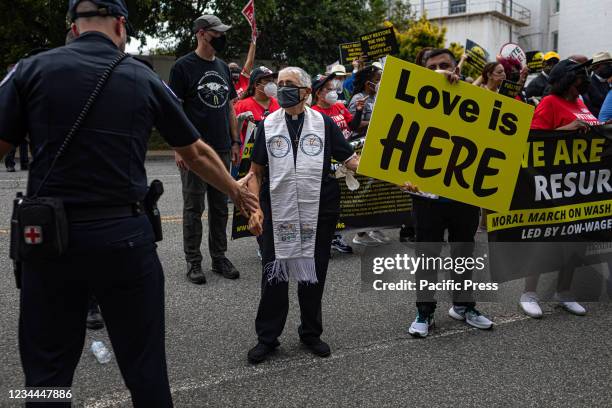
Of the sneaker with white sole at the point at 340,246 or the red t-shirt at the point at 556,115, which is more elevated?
the red t-shirt at the point at 556,115

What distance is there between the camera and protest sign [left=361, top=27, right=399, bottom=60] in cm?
948

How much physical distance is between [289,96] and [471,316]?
2089mm

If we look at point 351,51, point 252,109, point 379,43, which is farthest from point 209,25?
point 351,51

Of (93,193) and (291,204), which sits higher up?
(93,193)

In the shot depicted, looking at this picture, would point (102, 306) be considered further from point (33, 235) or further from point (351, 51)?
point (351, 51)

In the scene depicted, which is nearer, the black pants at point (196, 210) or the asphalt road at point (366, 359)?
the asphalt road at point (366, 359)

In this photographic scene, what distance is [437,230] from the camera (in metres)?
4.23

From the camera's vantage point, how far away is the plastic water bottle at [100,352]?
3.70 m

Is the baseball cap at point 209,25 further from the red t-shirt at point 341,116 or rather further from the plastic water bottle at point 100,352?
the plastic water bottle at point 100,352

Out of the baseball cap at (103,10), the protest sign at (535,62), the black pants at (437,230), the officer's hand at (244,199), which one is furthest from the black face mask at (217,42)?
the protest sign at (535,62)

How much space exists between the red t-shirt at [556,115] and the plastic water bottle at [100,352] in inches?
141

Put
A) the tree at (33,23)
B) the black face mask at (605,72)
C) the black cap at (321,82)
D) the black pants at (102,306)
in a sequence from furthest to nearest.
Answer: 1. the tree at (33,23)
2. the black face mask at (605,72)
3. the black cap at (321,82)
4. the black pants at (102,306)

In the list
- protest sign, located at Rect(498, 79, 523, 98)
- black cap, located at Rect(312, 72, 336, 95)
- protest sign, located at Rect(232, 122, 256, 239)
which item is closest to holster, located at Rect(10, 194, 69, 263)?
protest sign, located at Rect(232, 122, 256, 239)

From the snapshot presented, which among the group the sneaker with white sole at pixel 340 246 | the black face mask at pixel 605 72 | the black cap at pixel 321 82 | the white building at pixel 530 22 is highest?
the white building at pixel 530 22
